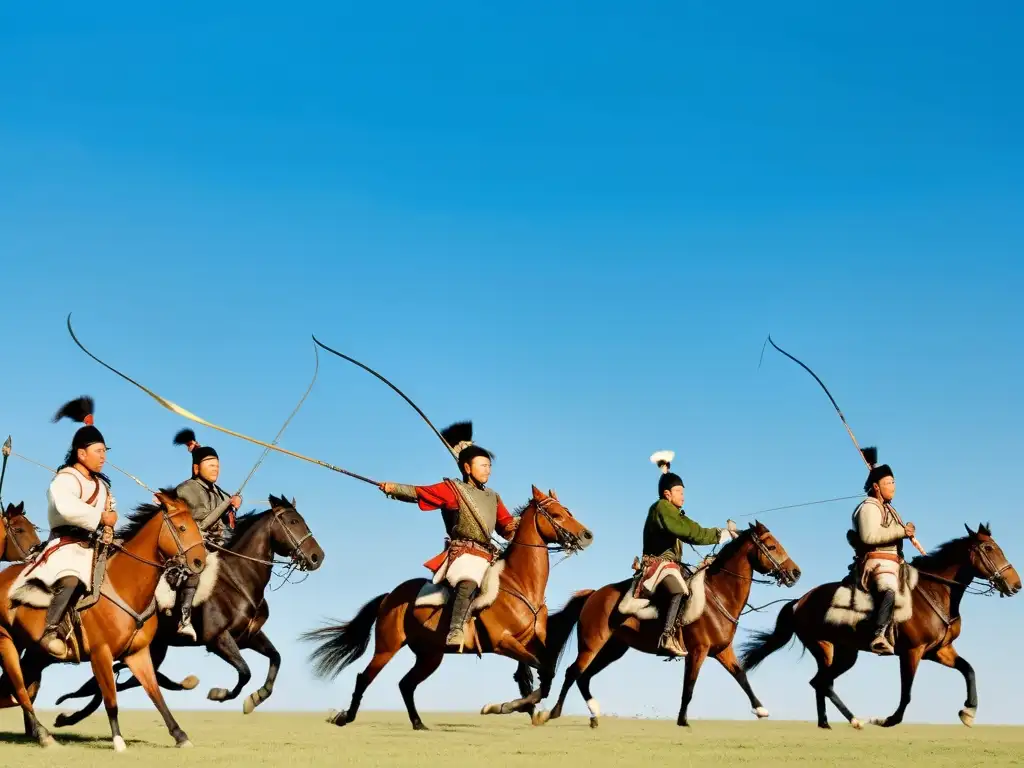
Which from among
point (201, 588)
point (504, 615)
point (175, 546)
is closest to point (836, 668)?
point (504, 615)

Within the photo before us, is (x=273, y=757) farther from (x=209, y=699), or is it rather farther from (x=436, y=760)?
(x=209, y=699)

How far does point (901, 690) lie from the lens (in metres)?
18.3

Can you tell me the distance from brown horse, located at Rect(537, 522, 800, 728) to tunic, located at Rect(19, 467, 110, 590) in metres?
6.41

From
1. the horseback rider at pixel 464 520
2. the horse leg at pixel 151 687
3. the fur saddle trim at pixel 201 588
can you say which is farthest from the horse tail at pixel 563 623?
the horse leg at pixel 151 687

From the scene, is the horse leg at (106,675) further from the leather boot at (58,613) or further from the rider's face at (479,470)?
the rider's face at (479,470)

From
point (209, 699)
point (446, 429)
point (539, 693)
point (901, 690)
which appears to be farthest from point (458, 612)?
point (901, 690)

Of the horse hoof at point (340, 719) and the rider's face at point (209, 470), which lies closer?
the horse hoof at point (340, 719)

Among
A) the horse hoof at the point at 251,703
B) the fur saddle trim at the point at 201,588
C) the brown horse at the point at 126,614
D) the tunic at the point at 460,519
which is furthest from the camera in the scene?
the horse hoof at the point at 251,703

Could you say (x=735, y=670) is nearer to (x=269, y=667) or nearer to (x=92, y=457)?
(x=269, y=667)

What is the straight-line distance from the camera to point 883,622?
1838 cm

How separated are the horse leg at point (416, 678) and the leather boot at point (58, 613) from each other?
4466mm

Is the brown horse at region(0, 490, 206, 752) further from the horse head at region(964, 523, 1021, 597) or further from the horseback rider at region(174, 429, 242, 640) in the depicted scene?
the horse head at region(964, 523, 1021, 597)

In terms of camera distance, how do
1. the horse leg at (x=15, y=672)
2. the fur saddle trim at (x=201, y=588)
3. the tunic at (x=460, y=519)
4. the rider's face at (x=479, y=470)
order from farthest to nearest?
the fur saddle trim at (x=201, y=588) → the rider's face at (x=479, y=470) → the tunic at (x=460, y=519) → the horse leg at (x=15, y=672)

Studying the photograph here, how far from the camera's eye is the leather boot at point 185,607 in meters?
17.6
